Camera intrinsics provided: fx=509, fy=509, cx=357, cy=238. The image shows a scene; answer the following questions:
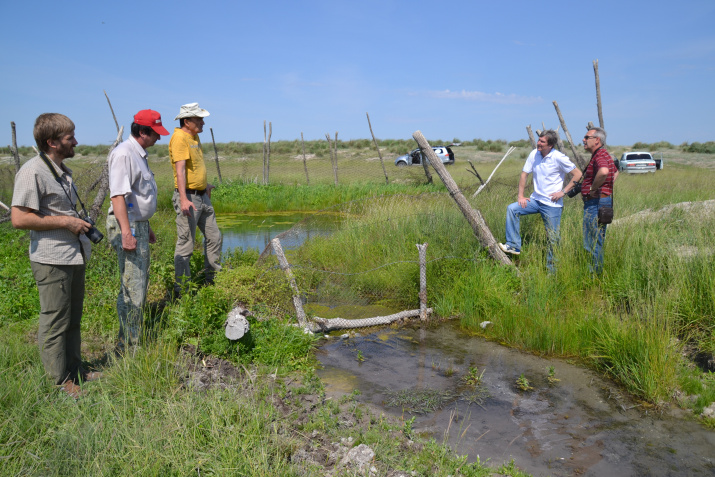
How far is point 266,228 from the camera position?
12727 mm

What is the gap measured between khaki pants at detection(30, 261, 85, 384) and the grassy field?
13 cm

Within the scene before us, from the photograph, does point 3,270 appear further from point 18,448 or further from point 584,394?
point 584,394

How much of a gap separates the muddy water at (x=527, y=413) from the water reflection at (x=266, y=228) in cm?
422

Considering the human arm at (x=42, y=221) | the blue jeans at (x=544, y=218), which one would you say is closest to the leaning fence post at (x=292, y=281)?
the human arm at (x=42, y=221)

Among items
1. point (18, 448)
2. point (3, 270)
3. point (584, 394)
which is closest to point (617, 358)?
point (584, 394)

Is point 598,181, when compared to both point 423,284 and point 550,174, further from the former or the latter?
point 423,284

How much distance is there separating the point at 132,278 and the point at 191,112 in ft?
7.36

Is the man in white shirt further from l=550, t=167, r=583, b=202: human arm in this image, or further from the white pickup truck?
the white pickup truck

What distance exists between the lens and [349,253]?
779 cm

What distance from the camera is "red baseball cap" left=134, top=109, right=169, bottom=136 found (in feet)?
13.6

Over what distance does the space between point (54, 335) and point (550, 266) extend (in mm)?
5085

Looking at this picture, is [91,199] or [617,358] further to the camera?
[91,199]

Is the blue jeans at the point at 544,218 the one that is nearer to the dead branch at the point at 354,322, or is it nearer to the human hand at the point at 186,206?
the dead branch at the point at 354,322

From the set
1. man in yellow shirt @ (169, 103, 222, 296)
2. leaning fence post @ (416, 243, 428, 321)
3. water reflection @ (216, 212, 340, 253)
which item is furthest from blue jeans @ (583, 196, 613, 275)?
water reflection @ (216, 212, 340, 253)
